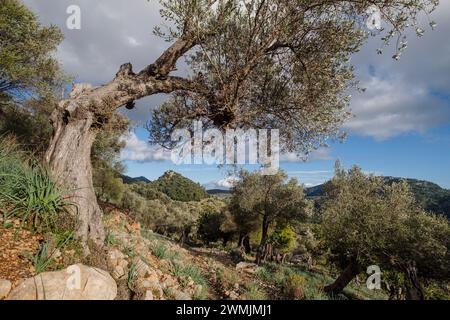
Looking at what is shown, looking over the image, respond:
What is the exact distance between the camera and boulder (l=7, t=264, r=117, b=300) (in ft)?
15.1

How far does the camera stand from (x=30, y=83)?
19.8 m

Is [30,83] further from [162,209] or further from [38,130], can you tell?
[162,209]

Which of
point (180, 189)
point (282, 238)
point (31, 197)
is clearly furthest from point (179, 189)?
point (31, 197)

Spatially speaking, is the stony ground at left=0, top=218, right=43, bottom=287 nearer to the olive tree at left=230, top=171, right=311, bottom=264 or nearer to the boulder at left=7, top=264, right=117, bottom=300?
the boulder at left=7, top=264, right=117, bottom=300

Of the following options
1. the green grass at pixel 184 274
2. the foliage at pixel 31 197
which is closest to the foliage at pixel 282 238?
the green grass at pixel 184 274

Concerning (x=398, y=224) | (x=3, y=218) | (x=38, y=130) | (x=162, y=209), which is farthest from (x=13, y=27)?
(x=162, y=209)

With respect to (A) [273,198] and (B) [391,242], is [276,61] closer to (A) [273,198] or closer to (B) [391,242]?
(B) [391,242]

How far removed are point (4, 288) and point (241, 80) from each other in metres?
7.30

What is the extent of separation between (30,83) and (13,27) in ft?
11.2

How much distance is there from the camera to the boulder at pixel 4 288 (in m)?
4.52

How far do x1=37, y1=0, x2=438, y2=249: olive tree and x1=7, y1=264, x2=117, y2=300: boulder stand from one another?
1467 millimetres

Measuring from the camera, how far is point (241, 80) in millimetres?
8977

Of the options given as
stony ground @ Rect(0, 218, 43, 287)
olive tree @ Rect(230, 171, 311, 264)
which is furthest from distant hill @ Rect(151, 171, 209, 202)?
stony ground @ Rect(0, 218, 43, 287)
